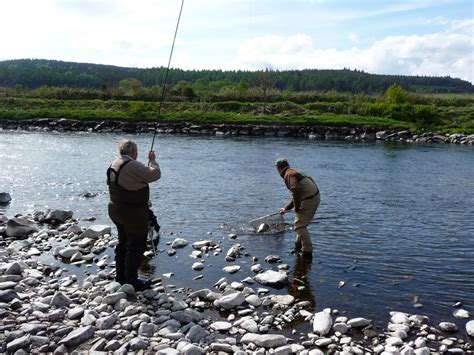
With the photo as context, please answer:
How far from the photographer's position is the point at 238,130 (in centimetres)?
5612

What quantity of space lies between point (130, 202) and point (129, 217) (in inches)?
11.3

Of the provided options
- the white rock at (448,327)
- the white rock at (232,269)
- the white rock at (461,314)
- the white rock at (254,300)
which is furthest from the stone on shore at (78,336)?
the white rock at (461,314)

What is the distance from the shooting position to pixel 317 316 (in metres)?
8.67

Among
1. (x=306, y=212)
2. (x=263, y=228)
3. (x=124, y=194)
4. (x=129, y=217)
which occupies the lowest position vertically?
(x=263, y=228)

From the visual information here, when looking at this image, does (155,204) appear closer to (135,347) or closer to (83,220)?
(83,220)

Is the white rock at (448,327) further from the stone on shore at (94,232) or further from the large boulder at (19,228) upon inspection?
the large boulder at (19,228)

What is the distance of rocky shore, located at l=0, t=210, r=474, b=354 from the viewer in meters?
7.48

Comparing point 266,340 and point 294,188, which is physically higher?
point 294,188

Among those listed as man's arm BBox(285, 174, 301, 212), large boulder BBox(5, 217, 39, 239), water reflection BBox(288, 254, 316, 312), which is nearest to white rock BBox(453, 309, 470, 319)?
water reflection BBox(288, 254, 316, 312)

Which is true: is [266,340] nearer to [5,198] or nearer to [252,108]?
[5,198]

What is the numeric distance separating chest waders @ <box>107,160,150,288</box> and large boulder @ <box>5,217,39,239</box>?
18.0 ft

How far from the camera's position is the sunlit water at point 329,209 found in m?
10.6

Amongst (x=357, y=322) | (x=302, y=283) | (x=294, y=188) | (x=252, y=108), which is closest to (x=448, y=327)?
(x=357, y=322)

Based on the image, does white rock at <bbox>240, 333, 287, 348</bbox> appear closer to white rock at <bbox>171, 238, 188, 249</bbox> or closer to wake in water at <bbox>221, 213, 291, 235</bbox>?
white rock at <bbox>171, 238, 188, 249</bbox>
